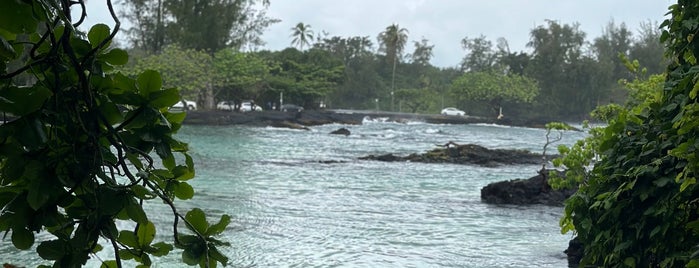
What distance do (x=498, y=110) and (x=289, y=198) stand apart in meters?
63.8

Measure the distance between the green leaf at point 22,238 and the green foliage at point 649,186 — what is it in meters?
2.22

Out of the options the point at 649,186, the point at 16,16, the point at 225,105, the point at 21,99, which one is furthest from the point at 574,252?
the point at 225,105

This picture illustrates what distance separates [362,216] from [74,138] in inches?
422

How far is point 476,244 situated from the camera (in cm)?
967

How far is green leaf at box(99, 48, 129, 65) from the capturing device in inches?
60.3

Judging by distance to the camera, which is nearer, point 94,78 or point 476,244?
point 94,78

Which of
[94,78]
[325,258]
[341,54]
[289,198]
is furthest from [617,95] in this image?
[94,78]

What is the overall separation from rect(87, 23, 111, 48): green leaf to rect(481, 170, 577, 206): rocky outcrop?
1275 cm

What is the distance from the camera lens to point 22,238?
4.70 feet

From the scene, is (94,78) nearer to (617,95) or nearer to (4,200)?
(4,200)

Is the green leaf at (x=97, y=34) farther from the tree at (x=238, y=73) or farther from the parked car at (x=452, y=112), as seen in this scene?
the parked car at (x=452, y=112)

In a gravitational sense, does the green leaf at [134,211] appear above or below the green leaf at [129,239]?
above

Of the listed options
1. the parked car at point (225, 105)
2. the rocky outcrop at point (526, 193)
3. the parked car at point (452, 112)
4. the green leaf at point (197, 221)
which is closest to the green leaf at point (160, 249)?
the green leaf at point (197, 221)

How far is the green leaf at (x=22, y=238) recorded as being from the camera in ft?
4.63
